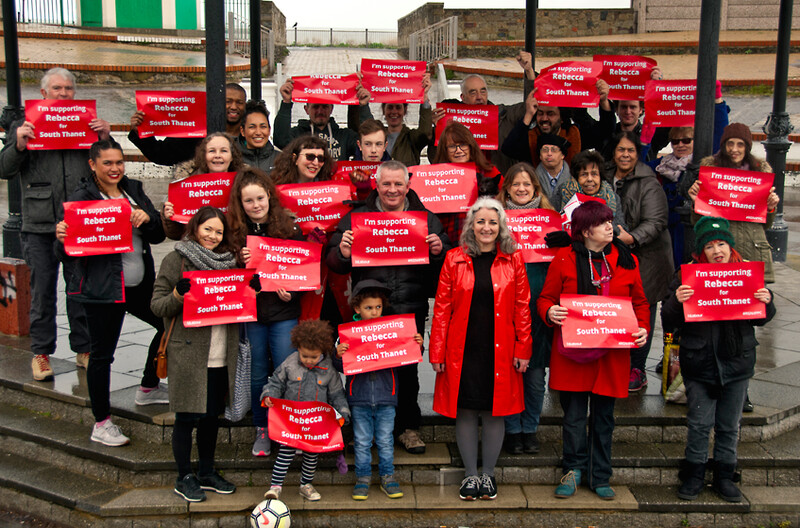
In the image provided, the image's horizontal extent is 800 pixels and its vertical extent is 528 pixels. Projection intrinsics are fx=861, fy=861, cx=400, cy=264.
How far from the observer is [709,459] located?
19.2 feet

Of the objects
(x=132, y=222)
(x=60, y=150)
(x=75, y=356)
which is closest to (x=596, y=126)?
(x=132, y=222)

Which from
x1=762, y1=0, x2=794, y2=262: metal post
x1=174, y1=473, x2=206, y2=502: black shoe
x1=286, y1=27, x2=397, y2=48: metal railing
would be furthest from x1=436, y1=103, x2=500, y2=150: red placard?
x1=286, y1=27, x2=397, y2=48: metal railing

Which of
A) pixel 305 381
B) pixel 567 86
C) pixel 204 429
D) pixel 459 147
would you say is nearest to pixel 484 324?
pixel 305 381

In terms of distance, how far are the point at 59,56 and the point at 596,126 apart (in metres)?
18.6

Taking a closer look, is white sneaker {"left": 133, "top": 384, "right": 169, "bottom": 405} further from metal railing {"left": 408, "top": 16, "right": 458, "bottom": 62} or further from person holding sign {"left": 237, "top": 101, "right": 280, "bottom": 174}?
metal railing {"left": 408, "top": 16, "right": 458, "bottom": 62}

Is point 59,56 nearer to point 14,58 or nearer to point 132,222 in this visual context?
point 14,58

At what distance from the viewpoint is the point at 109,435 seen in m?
6.07

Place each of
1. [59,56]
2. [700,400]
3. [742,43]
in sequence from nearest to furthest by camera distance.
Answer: [700,400], [59,56], [742,43]

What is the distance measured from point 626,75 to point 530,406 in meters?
3.12

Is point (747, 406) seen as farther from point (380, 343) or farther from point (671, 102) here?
point (380, 343)

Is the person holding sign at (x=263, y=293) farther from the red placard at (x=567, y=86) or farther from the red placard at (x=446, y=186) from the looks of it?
the red placard at (x=567, y=86)

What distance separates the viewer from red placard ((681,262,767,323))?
540 centimetres

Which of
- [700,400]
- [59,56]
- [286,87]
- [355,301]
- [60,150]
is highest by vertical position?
[59,56]

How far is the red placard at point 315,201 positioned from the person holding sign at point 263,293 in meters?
0.30
